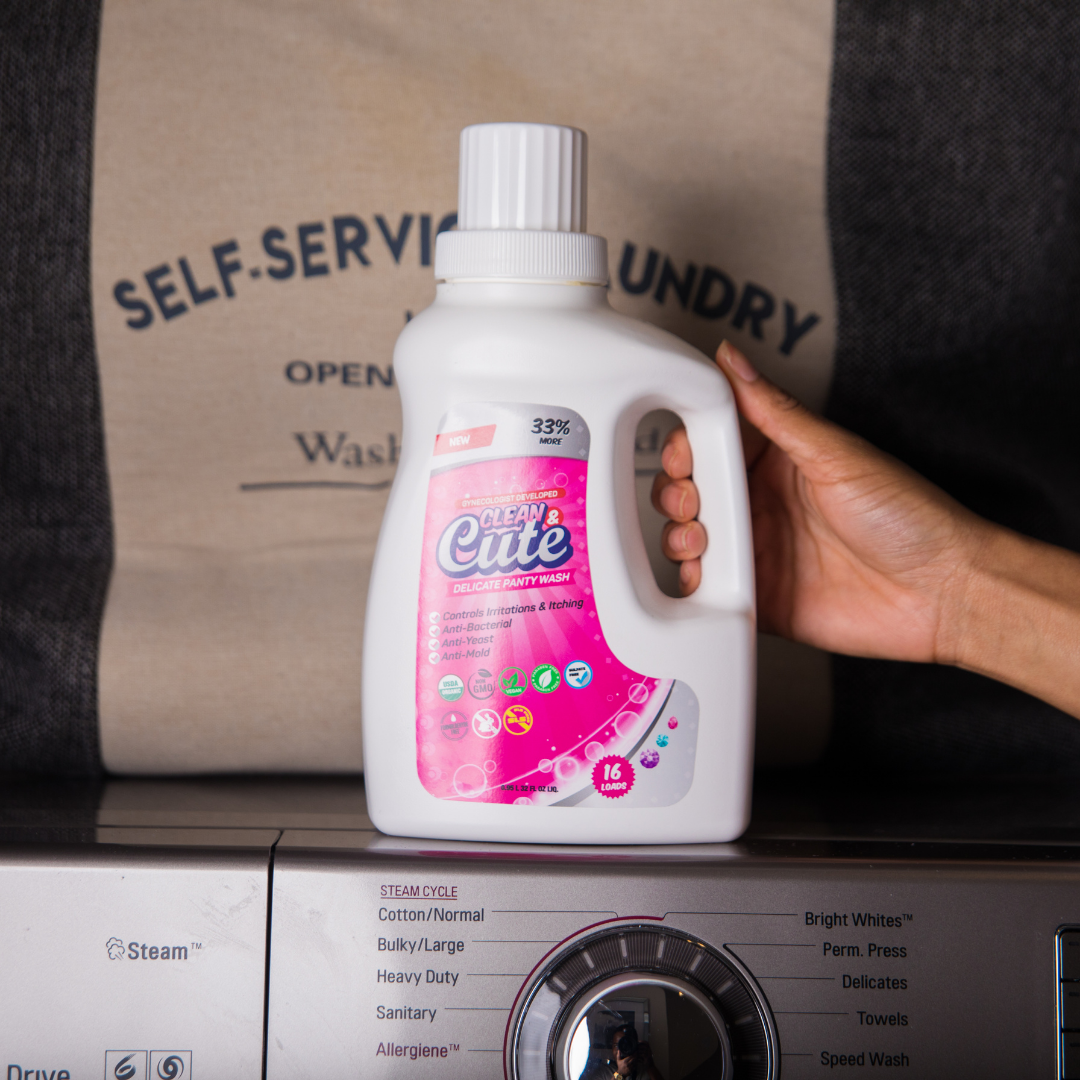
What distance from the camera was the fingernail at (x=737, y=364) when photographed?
0.67 m

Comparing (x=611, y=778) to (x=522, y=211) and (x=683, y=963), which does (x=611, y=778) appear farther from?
(x=522, y=211)

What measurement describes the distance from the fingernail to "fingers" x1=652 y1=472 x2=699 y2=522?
86 millimetres

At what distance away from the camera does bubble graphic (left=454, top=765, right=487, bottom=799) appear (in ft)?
1.82

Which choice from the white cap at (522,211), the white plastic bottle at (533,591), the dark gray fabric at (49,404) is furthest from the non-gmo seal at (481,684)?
the dark gray fabric at (49,404)

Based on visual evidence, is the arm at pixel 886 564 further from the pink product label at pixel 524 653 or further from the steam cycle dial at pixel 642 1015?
the steam cycle dial at pixel 642 1015

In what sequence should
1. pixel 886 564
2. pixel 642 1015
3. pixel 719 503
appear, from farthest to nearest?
pixel 886 564
pixel 719 503
pixel 642 1015

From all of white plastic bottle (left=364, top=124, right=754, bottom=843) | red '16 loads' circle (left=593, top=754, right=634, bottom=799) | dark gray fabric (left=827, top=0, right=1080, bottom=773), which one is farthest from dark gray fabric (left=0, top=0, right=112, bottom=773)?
dark gray fabric (left=827, top=0, right=1080, bottom=773)

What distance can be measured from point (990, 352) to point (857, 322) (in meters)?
0.12

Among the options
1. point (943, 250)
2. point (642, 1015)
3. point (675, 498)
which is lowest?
point (642, 1015)

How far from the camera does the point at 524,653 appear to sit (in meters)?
0.56

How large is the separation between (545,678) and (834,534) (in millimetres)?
314

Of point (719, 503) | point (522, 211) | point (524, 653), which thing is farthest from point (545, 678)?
point (522, 211)

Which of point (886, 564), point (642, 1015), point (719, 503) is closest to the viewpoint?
point (642, 1015)

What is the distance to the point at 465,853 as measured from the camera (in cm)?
53
